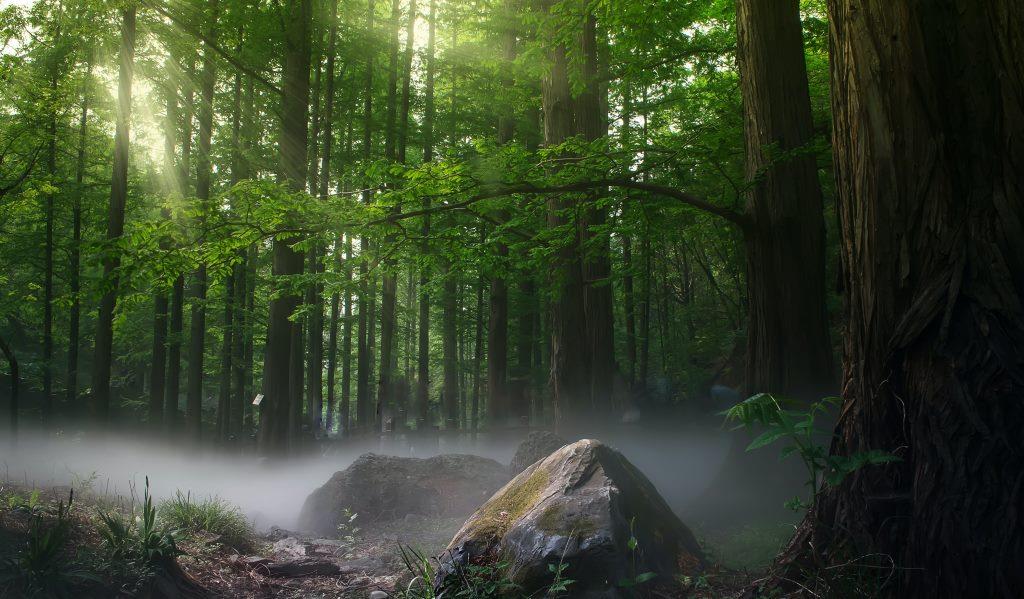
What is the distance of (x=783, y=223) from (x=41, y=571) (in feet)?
23.1

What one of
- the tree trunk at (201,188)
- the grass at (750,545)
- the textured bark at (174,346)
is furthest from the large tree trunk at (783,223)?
the tree trunk at (201,188)

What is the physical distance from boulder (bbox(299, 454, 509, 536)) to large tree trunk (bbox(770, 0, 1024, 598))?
7055 mm

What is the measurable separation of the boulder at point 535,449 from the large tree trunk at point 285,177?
6.81 metres

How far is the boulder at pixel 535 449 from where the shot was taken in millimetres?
9289

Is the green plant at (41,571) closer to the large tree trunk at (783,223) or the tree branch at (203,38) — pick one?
the large tree trunk at (783,223)

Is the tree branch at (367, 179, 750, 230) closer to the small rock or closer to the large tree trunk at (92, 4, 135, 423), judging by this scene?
the small rock

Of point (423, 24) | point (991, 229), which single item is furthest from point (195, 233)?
point (423, 24)

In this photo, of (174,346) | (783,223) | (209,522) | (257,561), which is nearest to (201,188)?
(174,346)

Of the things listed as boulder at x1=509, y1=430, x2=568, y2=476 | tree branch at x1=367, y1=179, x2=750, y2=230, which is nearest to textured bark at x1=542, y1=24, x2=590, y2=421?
boulder at x1=509, y1=430, x2=568, y2=476

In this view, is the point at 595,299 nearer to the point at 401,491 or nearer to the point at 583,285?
the point at 583,285

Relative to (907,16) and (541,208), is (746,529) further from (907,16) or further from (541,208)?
(907,16)

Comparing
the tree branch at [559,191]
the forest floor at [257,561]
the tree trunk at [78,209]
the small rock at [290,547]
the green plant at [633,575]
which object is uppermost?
the tree trunk at [78,209]

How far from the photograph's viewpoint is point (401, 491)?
10.3 metres

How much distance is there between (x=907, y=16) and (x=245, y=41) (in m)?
16.3
